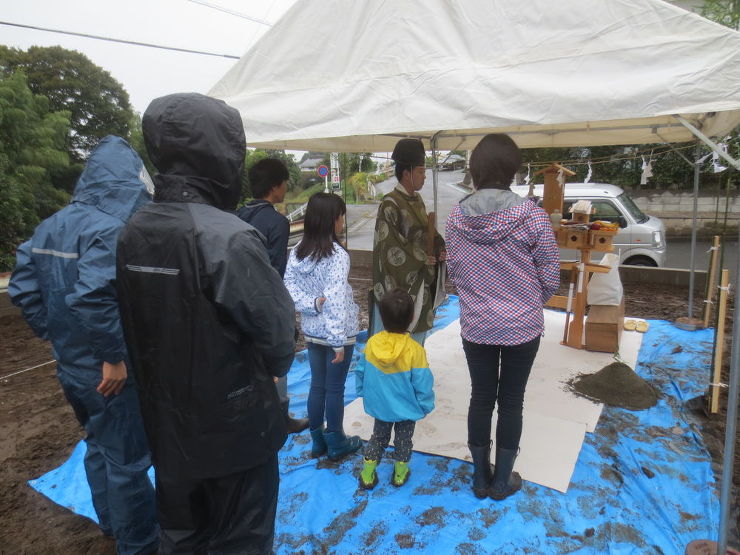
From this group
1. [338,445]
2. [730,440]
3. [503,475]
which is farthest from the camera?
[338,445]

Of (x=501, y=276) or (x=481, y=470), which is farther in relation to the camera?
(x=481, y=470)

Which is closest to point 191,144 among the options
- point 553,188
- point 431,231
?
point 431,231

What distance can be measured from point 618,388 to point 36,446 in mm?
3942

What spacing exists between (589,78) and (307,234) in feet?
4.67

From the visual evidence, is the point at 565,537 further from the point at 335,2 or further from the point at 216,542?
the point at 335,2

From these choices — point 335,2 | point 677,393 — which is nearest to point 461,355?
point 677,393

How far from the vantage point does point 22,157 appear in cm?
782

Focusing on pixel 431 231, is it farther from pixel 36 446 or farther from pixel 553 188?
pixel 36 446

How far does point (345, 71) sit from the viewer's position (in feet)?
7.23

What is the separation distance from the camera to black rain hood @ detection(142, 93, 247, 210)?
3.84 ft

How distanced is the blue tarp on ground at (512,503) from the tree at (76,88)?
55.3 ft

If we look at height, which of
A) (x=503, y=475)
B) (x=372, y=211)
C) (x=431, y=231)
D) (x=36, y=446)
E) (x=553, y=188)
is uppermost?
(x=372, y=211)

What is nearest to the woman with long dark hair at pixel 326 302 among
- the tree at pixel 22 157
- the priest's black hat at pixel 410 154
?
the priest's black hat at pixel 410 154

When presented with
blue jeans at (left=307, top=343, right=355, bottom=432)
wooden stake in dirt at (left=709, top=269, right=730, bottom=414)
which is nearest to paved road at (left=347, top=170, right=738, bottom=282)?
wooden stake in dirt at (left=709, top=269, right=730, bottom=414)
